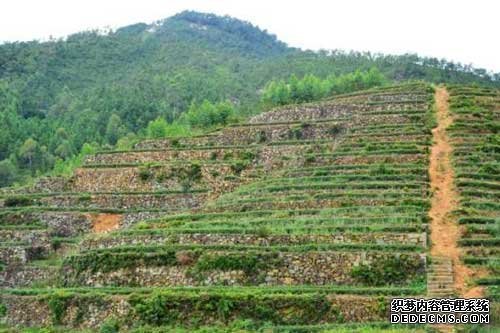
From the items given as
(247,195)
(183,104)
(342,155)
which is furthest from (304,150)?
(183,104)

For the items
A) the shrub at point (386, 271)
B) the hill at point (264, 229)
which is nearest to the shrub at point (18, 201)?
the hill at point (264, 229)

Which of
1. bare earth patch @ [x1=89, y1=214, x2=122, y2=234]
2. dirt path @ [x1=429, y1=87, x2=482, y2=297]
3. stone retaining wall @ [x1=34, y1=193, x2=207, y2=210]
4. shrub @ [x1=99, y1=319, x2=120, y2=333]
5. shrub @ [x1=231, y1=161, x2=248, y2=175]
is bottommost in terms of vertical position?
bare earth patch @ [x1=89, y1=214, x2=122, y2=234]

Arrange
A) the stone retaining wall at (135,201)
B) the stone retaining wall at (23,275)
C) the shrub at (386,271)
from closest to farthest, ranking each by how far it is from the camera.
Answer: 1. the shrub at (386,271)
2. the stone retaining wall at (23,275)
3. the stone retaining wall at (135,201)

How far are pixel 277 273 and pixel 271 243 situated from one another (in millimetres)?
2127

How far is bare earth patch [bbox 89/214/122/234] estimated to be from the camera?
5038 cm

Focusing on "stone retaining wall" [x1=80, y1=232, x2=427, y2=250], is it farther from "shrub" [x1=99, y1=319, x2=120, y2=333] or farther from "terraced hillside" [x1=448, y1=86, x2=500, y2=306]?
"shrub" [x1=99, y1=319, x2=120, y2=333]

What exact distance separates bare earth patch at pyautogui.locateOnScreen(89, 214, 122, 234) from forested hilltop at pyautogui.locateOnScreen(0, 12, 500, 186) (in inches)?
958

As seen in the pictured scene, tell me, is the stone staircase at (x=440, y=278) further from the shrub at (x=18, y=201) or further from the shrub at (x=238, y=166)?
the shrub at (x=18, y=201)

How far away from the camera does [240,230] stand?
3591cm

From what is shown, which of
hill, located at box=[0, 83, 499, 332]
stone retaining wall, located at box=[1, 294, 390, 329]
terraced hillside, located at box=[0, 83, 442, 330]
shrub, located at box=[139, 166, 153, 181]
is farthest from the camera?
shrub, located at box=[139, 166, 153, 181]

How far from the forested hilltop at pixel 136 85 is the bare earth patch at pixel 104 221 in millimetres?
24335

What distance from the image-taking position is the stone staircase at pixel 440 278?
2988 cm

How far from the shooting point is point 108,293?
33.3 metres

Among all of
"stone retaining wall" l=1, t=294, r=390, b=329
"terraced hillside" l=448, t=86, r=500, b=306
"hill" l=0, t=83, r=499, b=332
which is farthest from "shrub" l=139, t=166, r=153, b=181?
"stone retaining wall" l=1, t=294, r=390, b=329
